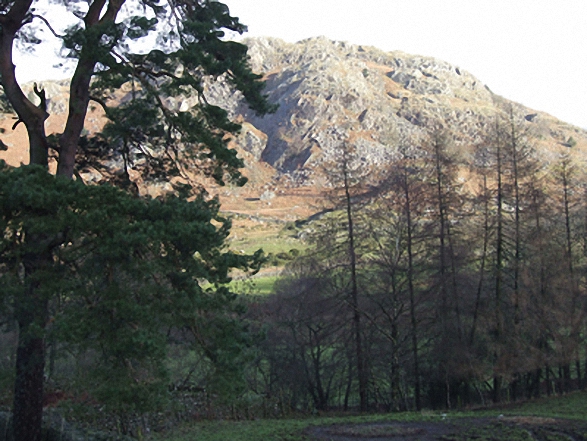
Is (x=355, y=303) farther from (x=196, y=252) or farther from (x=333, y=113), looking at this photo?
(x=333, y=113)

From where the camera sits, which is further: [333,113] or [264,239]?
[333,113]

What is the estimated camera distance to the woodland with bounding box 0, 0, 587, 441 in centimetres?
894

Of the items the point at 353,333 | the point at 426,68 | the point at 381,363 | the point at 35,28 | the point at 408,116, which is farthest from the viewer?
the point at 426,68

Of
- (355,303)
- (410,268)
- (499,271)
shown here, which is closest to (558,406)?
(499,271)

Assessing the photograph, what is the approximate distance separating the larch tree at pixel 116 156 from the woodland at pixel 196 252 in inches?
1.6

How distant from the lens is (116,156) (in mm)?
12906

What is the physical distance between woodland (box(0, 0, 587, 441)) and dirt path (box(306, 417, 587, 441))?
249 cm

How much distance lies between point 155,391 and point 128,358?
689 millimetres

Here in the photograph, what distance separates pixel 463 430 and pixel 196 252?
6.54m

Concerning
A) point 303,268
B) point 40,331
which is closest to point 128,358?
point 40,331

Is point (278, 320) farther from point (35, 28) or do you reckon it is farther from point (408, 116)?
point (408, 116)

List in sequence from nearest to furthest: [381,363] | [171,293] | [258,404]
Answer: [171,293] < [258,404] < [381,363]

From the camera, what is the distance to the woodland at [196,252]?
8.94 m

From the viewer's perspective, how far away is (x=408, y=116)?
150250mm
